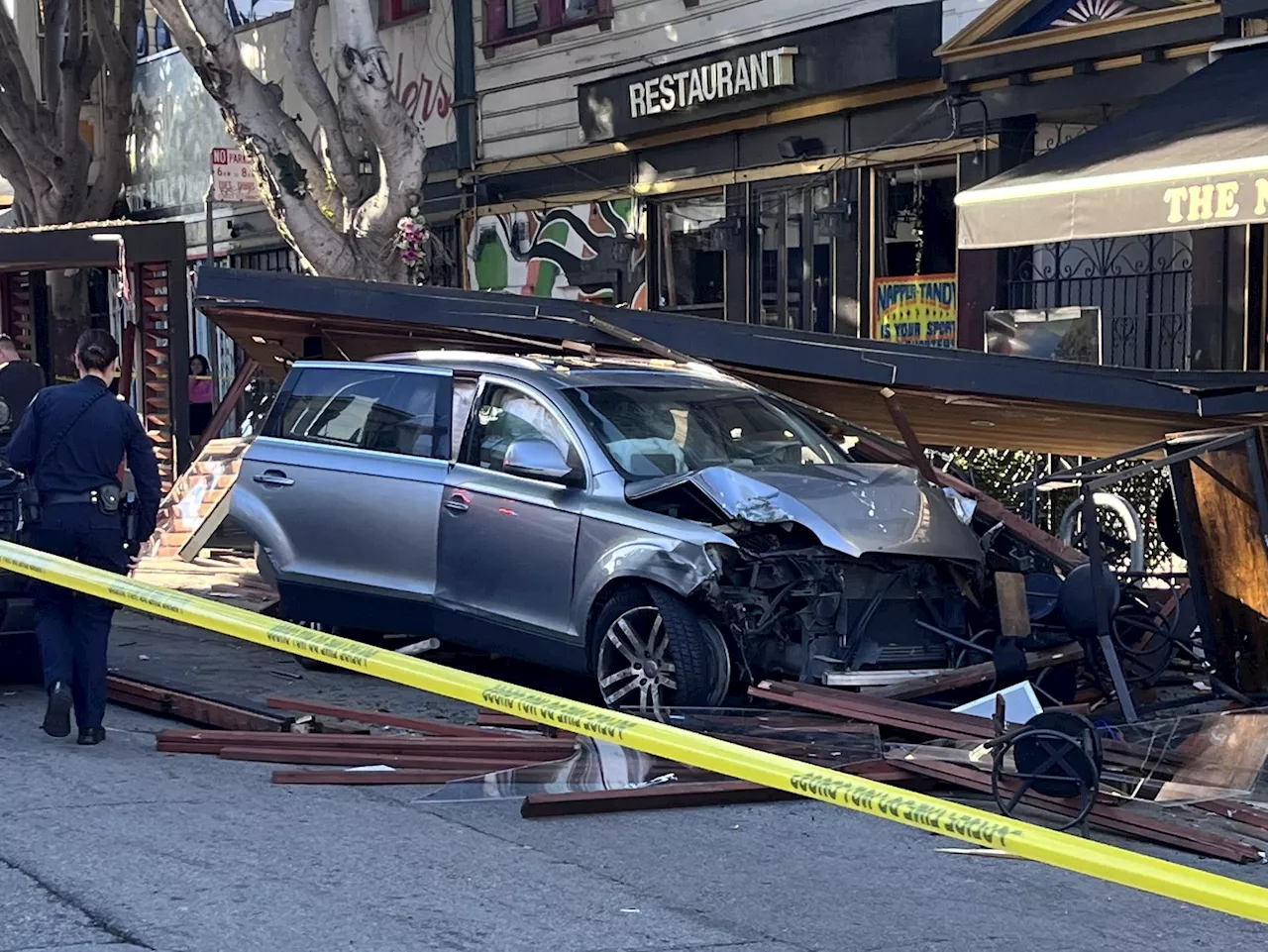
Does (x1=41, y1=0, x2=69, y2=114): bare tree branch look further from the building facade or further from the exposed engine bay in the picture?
the exposed engine bay

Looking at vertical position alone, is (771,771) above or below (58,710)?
above

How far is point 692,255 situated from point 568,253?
1.97 metres

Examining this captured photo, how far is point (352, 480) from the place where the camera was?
963 cm

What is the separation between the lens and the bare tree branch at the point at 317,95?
49.8ft

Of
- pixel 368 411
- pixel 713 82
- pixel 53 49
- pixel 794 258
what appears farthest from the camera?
pixel 53 49

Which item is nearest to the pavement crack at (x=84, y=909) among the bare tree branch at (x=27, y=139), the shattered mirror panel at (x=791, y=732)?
the shattered mirror panel at (x=791, y=732)

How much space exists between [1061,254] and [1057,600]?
6.96m

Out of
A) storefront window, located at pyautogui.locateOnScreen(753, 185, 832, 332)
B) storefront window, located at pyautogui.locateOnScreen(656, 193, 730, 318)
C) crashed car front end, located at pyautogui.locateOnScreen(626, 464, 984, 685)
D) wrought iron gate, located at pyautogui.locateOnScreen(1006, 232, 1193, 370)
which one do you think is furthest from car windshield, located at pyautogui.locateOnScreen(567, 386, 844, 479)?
storefront window, located at pyautogui.locateOnScreen(656, 193, 730, 318)

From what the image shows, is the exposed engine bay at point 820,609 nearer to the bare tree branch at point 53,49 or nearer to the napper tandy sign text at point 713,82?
the napper tandy sign text at point 713,82

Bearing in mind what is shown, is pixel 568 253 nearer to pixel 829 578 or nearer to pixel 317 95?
pixel 317 95

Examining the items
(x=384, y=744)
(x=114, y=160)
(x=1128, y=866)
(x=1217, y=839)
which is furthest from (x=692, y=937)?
(x=114, y=160)

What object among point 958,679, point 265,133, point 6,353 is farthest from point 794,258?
point 958,679

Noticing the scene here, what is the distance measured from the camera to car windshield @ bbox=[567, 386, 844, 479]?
8.72m

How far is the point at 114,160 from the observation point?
2555cm
